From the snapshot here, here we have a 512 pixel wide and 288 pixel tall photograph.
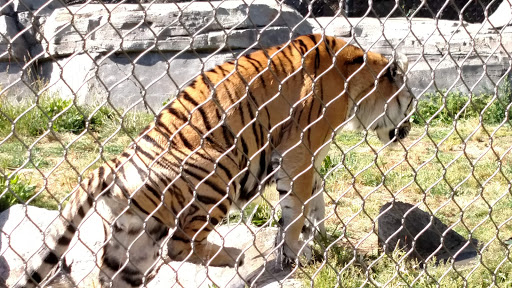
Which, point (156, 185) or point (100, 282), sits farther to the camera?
point (100, 282)

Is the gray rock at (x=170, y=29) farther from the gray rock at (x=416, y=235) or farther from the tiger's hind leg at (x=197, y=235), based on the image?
the tiger's hind leg at (x=197, y=235)

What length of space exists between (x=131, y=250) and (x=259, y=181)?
1.00m

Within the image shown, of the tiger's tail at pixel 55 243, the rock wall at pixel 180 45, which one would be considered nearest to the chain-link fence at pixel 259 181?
the tiger's tail at pixel 55 243

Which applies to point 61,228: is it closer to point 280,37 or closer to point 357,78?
point 357,78

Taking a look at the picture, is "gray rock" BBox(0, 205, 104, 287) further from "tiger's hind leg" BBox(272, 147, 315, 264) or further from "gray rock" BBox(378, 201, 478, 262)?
"gray rock" BBox(378, 201, 478, 262)

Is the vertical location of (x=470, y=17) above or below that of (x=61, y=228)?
below

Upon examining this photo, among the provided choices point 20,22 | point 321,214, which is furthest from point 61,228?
point 20,22

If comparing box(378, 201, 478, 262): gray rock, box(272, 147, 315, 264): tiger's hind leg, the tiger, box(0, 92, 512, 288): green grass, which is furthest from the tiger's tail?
box(378, 201, 478, 262): gray rock

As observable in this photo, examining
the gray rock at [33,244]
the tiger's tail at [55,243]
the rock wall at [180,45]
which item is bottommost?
the rock wall at [180,45]

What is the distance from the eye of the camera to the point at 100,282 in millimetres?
3451

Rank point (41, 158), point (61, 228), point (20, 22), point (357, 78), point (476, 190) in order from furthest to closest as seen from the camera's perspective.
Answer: point (20, 22), point (41, 158), point (476, 190), point (357, 78), point (61, 228)

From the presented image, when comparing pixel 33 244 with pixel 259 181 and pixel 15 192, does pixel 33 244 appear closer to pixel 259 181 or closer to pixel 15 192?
pixel 15 192

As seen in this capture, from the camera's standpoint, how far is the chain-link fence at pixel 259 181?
2344mm

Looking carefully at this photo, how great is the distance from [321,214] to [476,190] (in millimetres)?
1573
